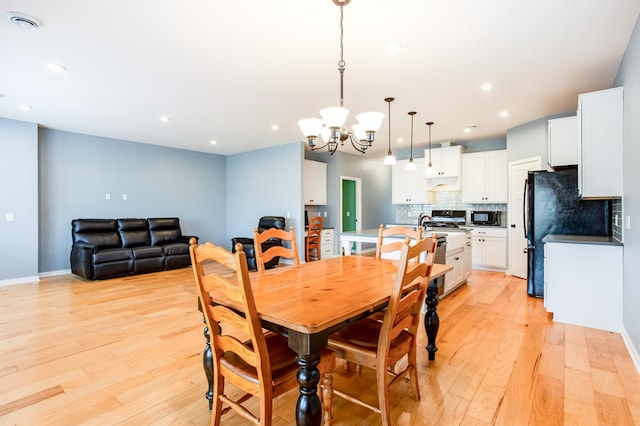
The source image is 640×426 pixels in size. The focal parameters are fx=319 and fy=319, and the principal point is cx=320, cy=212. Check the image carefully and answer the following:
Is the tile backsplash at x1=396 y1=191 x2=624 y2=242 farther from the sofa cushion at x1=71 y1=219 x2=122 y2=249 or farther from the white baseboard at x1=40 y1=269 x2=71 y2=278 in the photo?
the white baseboard at x1=40 y1=269 x2=71 y2=278

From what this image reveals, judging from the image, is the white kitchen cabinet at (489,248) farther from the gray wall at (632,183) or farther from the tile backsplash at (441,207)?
the gray wall at (632,183)

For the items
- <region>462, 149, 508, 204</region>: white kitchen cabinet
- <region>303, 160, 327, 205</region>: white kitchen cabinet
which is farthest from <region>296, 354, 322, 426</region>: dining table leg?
→ <region>462, 149, 508, 204</region>: white kitchen cabinet

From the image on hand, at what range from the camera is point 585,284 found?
313 cm

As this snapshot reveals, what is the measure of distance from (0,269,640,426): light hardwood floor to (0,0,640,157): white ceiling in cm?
255

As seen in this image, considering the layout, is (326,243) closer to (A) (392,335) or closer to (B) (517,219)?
(B) (517,219)

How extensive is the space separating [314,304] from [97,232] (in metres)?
5.72

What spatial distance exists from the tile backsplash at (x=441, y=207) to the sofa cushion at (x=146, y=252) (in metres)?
5.26

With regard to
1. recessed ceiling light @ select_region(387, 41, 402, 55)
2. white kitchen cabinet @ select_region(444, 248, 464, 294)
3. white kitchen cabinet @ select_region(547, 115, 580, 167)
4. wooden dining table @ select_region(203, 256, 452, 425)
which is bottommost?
white kitchen cabinet @ select_region(444, 248, 464, 294)

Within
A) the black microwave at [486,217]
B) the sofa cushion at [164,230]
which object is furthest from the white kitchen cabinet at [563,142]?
the sofa cushion at [164,230]

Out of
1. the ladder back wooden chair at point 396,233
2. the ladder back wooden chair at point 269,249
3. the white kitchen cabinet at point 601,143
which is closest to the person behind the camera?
the ladder back wooden chair at point 269,249

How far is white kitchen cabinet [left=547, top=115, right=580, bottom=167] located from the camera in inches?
154

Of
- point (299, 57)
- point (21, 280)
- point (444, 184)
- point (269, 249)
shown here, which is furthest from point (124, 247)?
point (444, 184)

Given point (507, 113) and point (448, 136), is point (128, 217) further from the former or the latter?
point (507, 113)

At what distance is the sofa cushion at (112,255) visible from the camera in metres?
5.15
